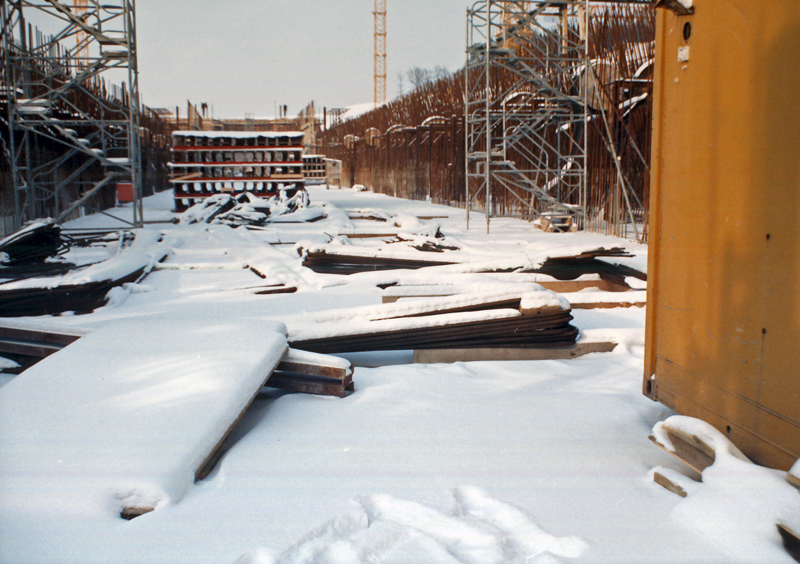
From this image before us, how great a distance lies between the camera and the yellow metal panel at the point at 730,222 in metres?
2.42

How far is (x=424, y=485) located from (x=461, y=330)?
209 cm

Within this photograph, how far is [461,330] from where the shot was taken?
4.93 metres

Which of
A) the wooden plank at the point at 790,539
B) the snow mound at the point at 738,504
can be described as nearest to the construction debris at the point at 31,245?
the snow mound at the point at 738,504

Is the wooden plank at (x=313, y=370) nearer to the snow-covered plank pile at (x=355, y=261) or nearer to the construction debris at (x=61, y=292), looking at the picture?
the construction debris at (x=61, y=292)

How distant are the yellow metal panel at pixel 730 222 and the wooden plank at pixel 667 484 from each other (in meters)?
0.31

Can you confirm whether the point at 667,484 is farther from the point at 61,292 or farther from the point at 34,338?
the point at 61,292

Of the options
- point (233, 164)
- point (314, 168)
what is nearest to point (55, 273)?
point (233, 164)

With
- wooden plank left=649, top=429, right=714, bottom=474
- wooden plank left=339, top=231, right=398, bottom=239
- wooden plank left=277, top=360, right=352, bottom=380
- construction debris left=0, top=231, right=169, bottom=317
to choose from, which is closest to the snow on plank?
wooden plank left=277, top=360, right=352, bottom=380

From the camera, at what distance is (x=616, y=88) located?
12.4 meters

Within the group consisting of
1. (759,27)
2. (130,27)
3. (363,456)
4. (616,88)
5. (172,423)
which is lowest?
(363,456)

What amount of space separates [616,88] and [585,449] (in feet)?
34.8

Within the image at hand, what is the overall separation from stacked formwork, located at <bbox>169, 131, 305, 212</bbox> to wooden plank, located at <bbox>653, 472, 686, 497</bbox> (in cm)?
1931

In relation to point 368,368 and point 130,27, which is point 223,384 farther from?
point 130,27

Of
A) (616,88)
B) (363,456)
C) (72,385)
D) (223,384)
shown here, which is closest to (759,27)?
Answer: (363,456)
